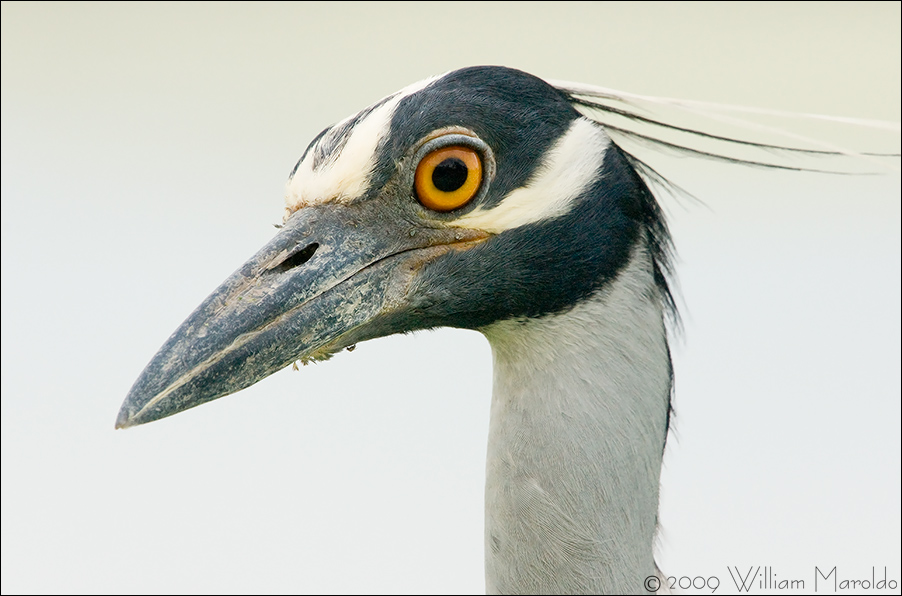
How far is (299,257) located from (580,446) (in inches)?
28.3

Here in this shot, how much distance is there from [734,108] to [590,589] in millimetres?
1170

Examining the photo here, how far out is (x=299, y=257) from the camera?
1.66 m

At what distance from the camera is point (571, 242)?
5.63ft

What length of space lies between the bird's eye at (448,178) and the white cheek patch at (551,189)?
0.04 m

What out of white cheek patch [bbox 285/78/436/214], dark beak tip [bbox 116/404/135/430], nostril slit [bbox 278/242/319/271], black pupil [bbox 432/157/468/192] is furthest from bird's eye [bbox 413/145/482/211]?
dark beak tip [bbox 116/404/135/430]

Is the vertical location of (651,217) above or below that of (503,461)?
above

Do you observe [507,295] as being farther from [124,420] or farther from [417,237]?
[124,420]

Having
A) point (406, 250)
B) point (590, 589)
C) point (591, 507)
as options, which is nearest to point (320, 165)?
point (406, 250)

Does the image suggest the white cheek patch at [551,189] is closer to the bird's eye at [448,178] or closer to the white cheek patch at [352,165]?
the bird's eye at [448,178]

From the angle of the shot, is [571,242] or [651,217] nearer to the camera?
[571,242]

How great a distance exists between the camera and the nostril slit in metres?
1.64

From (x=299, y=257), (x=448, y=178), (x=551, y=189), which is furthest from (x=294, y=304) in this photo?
(x=551, y=189)

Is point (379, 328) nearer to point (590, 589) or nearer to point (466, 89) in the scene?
point (466, 89)

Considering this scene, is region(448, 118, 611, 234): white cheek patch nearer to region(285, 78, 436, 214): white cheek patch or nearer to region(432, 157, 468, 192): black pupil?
region(432, 157, 468, 192): black pupil
